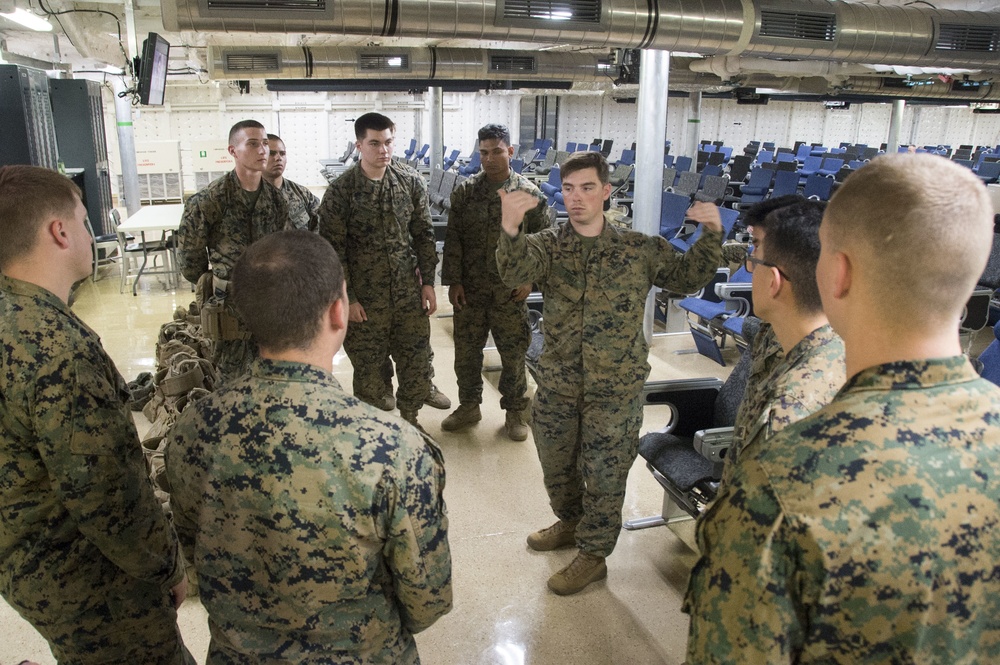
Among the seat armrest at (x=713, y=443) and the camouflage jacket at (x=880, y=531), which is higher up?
the camouflage jacket at (x=880, y=531)

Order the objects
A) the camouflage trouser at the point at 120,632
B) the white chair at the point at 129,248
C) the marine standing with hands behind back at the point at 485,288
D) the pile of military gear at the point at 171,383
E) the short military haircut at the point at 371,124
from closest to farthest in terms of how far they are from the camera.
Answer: the camouflage trouser at the point at 120,632 < the pile of military gear at the point at 171,383 < the short military haircut at the point at 371,124 < the marine standing with hands behind back at the point at 485,288 < the white chair at the point at 129,248

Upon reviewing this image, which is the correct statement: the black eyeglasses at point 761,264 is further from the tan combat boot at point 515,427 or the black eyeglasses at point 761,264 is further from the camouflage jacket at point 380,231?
the tan combat boot at point 515,427

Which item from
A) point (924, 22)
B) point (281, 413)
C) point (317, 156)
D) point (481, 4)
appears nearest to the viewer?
point (281, 413)

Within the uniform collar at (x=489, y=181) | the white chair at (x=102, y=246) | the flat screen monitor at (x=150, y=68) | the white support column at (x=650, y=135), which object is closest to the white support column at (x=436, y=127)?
the white chair at (x=102, y=246)

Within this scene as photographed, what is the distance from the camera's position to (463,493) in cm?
332

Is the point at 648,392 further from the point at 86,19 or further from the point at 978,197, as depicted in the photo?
the point at 86,19

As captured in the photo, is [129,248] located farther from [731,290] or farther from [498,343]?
[731,290]

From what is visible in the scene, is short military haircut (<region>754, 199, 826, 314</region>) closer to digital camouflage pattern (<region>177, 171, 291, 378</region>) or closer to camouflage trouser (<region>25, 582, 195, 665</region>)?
camouflage trouser (<region>25, 582, 195, 665</region>)

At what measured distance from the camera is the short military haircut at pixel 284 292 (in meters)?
1.20

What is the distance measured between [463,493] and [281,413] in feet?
7.38

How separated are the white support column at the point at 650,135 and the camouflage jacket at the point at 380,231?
5.33 ft

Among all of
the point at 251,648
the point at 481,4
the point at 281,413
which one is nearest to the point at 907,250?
the point at 281,413

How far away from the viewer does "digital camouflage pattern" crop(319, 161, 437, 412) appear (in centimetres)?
348

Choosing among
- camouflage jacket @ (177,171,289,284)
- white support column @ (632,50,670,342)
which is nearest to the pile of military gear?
camouflage jacket @ (177,171,289,284)
